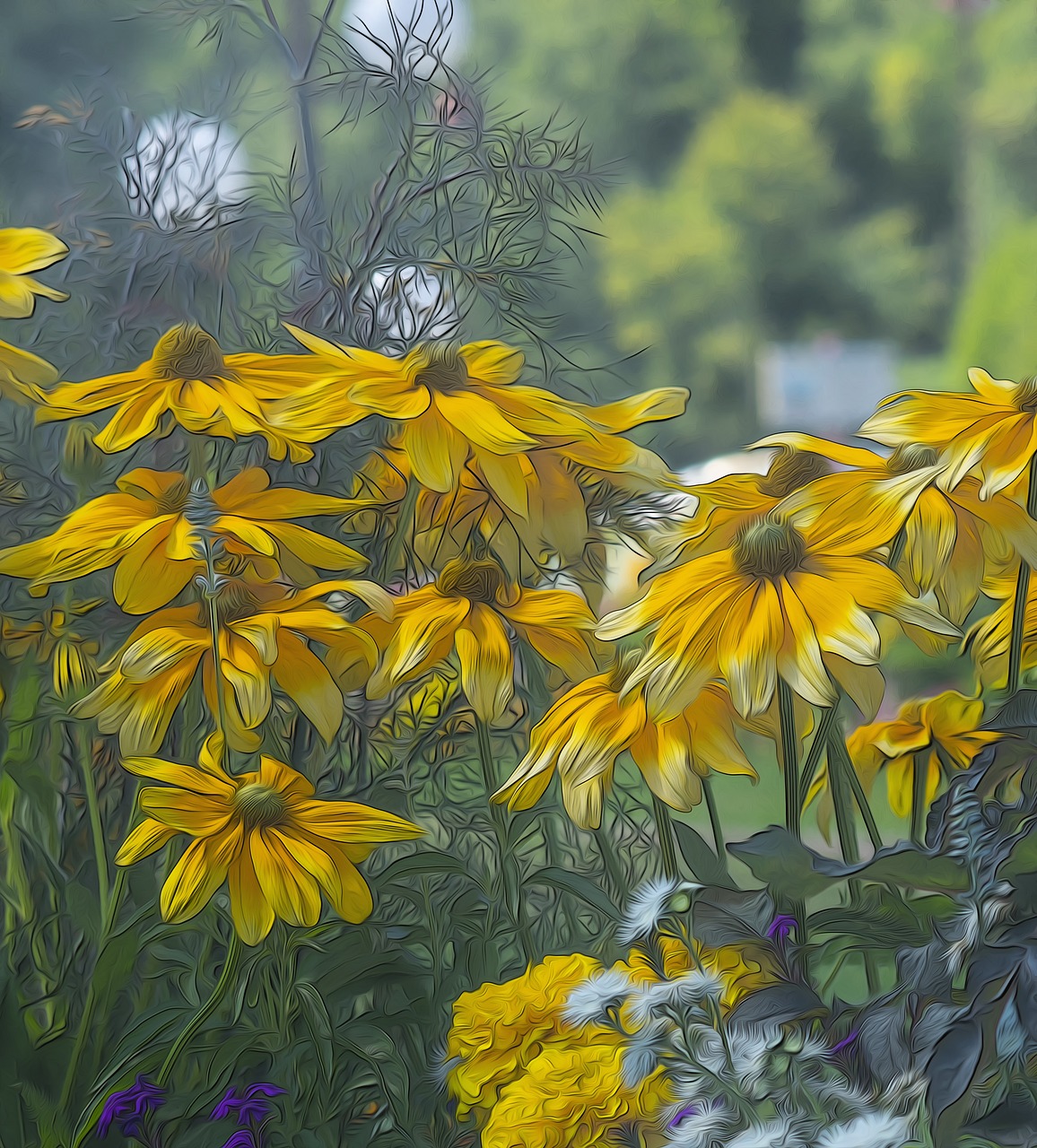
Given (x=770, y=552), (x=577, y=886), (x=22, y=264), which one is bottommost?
(x=577, y=886)

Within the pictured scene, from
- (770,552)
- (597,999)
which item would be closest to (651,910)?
(597,999)

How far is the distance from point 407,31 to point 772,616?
0.38 meters

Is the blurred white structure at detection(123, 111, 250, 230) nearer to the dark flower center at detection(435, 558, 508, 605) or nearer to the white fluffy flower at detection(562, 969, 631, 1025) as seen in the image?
the dark flower center at detection(435, 558, 508, 605)

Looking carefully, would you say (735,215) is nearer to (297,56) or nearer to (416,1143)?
(297,56)

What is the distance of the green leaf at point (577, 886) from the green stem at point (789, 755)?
10 cm

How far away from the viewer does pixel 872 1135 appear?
0.34m

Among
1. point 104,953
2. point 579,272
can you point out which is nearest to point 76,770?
point 104,953

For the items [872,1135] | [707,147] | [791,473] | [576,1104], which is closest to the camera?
[872,1135]

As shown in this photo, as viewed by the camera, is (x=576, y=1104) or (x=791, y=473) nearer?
(x=576, y=1104)

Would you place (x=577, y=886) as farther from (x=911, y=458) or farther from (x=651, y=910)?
(x=911, y=458)

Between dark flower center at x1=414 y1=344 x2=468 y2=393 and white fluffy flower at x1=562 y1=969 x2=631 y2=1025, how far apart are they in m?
0.27

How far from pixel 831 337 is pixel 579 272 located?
16cm

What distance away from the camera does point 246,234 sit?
60 cm

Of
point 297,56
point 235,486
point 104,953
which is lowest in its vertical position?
point 104,953
